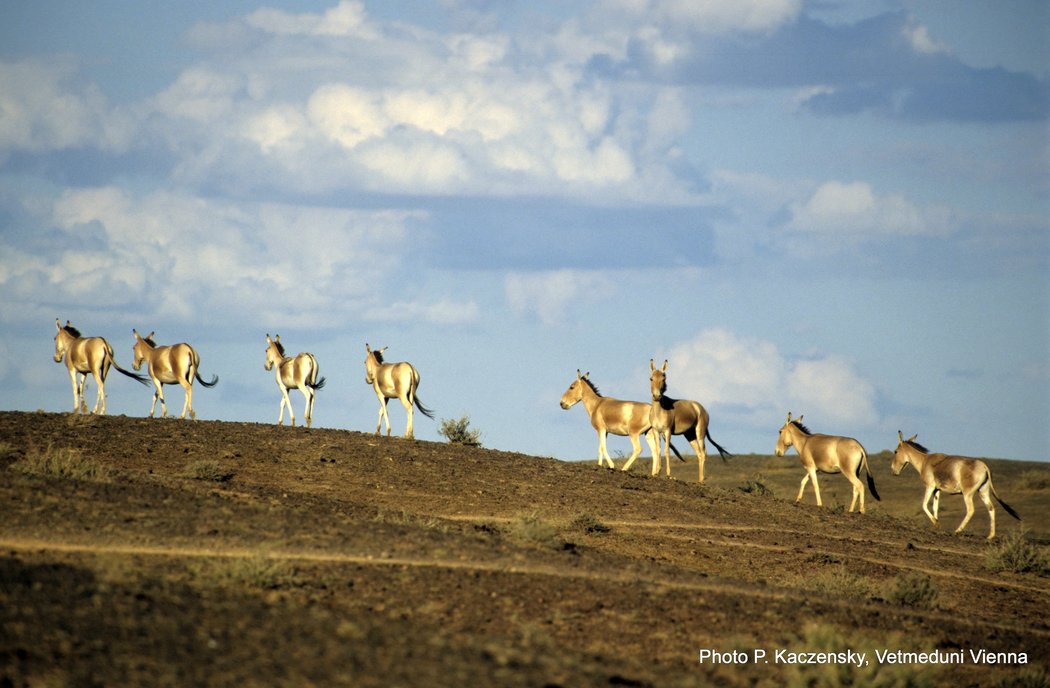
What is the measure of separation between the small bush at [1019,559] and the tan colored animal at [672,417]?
27.9ft

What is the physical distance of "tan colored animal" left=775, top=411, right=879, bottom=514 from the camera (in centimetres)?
3341

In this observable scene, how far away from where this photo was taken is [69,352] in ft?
117

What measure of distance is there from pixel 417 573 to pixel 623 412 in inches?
665

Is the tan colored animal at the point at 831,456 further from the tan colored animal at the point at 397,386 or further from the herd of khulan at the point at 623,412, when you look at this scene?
the tan colored animal at the point at 397,386

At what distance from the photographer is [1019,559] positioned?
2772cm

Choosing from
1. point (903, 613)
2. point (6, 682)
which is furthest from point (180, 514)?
point (903, 613)

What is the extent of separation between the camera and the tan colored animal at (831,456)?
33406mm

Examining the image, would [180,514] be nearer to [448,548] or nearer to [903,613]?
[448,548]

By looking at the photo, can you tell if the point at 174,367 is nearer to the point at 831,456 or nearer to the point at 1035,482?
the point at 831,456

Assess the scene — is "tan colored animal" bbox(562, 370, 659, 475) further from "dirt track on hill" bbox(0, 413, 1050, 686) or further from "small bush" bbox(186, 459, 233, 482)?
"small bush" bbox(186, 459, 233, 482)

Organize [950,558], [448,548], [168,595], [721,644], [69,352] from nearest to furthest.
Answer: [168,595]
[721,644]
[448,548]
[950,558]
[69,352]

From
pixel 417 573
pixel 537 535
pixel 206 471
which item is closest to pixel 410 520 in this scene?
pixel 537 535

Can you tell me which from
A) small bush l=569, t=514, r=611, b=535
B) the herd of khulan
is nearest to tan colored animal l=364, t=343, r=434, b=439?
the herd of khulan

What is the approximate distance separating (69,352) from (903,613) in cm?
2492
